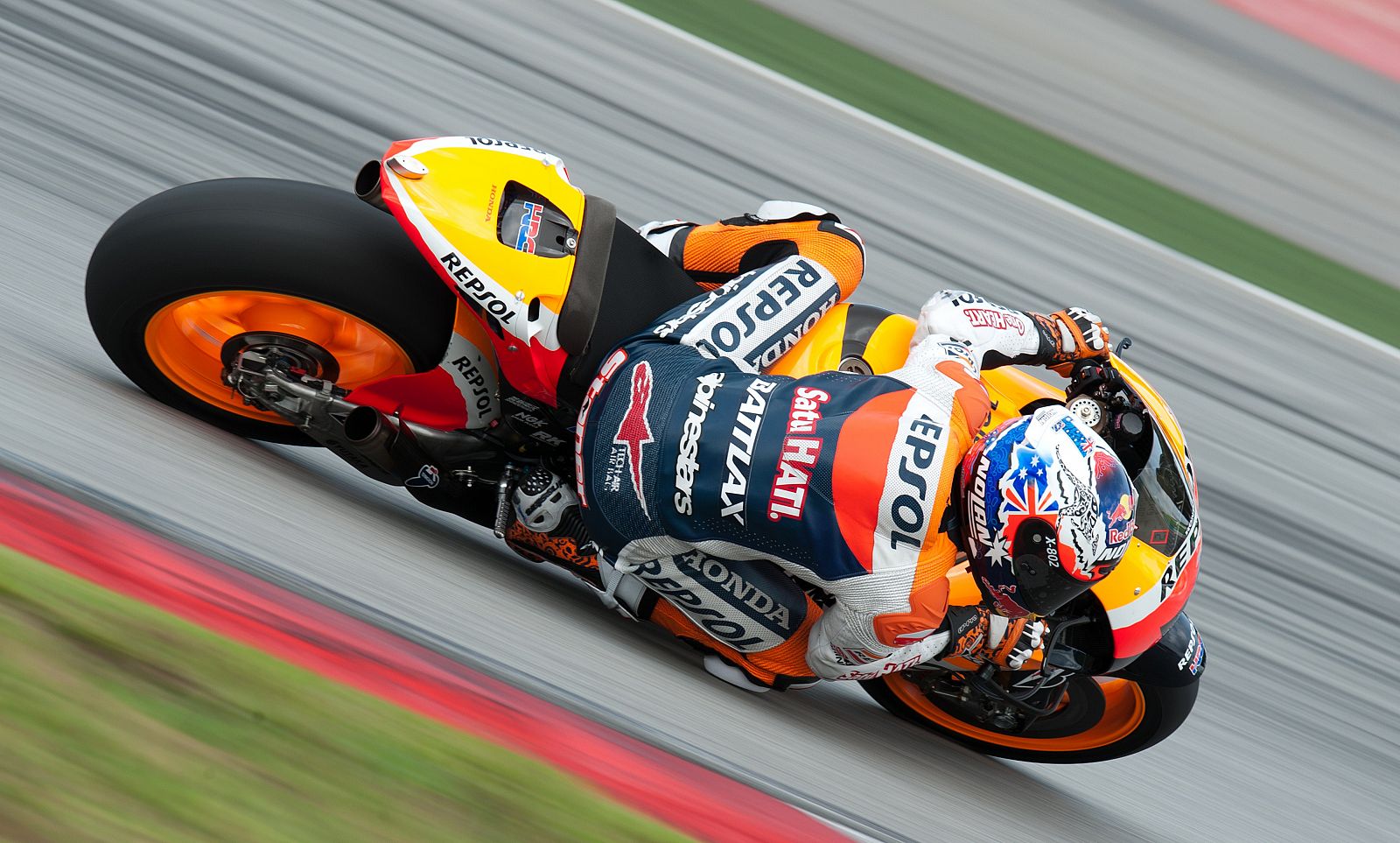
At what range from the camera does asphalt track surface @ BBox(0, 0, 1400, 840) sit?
3.64 metres

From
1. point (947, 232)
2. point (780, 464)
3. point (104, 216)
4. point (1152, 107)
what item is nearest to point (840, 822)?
point (780, 464)

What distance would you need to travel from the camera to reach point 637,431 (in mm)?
3562

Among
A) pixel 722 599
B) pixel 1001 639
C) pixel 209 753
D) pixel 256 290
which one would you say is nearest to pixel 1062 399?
pixel 1001 639

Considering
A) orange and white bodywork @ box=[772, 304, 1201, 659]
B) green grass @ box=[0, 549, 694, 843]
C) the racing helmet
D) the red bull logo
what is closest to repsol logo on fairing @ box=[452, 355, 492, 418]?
orange and white bodywork @ box=[772, 304, 1201, 659]

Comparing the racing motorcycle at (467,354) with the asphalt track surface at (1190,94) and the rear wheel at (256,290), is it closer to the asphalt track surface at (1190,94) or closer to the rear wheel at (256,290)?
the rear wheel at (256,290)

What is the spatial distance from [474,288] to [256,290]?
23.9 inches

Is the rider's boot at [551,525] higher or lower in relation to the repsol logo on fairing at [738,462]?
lower

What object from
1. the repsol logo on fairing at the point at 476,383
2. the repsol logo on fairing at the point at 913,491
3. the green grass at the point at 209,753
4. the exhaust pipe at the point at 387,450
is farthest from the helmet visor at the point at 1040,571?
the exhaust pipe at the point at 387,450

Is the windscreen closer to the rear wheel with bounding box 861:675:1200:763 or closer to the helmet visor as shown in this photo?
the helmet visor

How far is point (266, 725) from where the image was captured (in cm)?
271

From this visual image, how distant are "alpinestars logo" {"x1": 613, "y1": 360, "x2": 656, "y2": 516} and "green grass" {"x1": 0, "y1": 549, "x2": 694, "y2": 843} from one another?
0.84m

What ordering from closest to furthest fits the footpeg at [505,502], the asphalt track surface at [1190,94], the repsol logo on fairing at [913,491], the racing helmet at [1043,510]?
the racing helmet at [1043,510] < the repsol logo on fairing at [913,491] < the footpeg at [505,502] < the asphalt track surface at [1190,94]

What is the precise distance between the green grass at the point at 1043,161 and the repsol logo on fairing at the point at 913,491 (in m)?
4.86

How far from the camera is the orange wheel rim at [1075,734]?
418 centimetres
